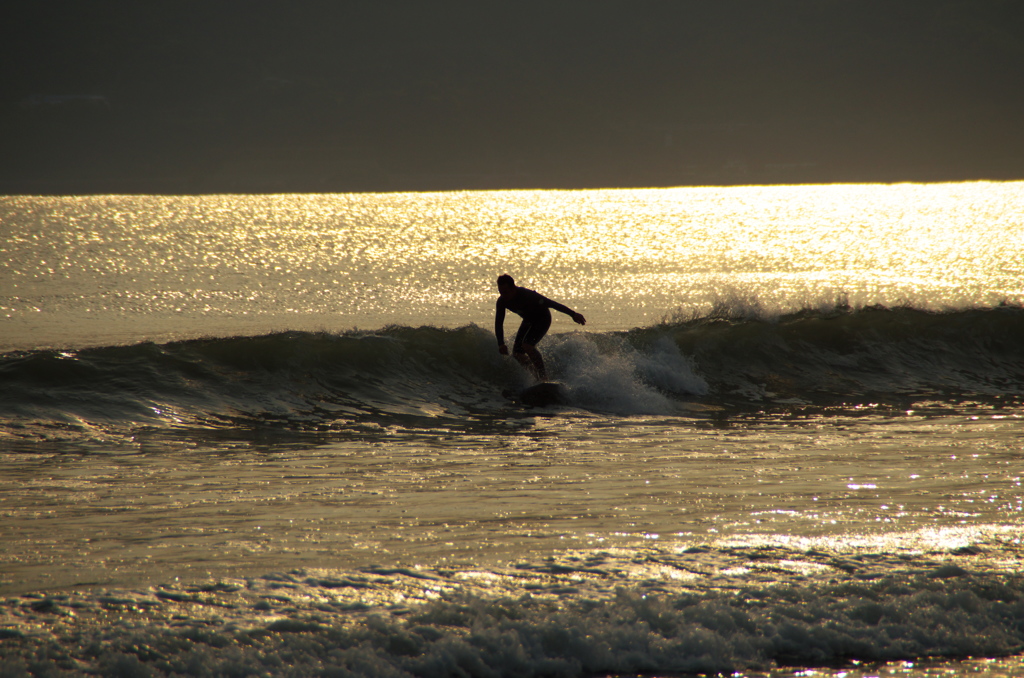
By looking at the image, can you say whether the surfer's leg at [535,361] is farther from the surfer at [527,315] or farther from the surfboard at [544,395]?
the surfboard at [544,395]

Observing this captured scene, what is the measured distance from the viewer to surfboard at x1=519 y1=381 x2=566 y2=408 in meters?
13.4

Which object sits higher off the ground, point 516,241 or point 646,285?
point 516,241

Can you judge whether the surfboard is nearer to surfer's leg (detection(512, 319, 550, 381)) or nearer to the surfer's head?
surfer's leg (detection(512, 319, 550, 381))

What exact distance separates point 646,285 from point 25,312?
22.2 meters

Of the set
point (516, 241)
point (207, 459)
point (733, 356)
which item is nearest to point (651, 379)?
point (733, 356)

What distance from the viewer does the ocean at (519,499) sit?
16.6 feet

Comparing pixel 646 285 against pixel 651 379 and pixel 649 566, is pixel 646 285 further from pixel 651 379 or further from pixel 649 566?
pixel 649 566

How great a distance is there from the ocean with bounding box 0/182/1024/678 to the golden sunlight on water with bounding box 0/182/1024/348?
3003mm

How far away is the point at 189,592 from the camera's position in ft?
17.9

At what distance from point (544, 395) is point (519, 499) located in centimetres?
577

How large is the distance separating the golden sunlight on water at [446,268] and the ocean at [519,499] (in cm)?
300

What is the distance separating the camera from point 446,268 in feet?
153

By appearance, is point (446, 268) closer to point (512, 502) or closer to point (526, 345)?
point (526, 345)

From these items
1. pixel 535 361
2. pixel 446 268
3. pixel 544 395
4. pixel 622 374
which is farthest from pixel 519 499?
pixel 446 268
